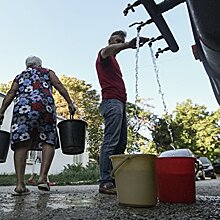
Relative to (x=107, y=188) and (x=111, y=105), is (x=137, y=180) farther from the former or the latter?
(x=111, y=105)

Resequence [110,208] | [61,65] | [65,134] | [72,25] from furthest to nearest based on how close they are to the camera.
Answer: [61,65] → [72,25] → [65,134] → [110,208]

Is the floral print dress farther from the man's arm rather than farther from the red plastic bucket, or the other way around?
the red plastic bucket

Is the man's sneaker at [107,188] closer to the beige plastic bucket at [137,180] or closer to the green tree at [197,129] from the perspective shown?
the beige plastic bucket at [137,180]

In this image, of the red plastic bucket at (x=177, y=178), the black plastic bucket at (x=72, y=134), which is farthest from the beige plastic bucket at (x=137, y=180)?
the black plastic bucket at (x=72, y=134)

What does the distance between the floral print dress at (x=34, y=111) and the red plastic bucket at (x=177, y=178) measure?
137cm

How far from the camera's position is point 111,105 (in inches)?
123

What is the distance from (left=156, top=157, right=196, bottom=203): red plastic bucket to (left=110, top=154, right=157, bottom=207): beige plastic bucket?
0.15 meters

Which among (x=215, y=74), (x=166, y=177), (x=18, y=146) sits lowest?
(x=166, y=177)

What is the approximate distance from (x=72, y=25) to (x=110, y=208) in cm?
1987

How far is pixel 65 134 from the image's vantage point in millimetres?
3512

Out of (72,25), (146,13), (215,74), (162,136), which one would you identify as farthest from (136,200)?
(162,136)

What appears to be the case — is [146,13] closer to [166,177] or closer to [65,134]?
[166,177]

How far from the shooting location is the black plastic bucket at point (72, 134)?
11.5 feet

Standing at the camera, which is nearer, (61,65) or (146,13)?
(146,13)
